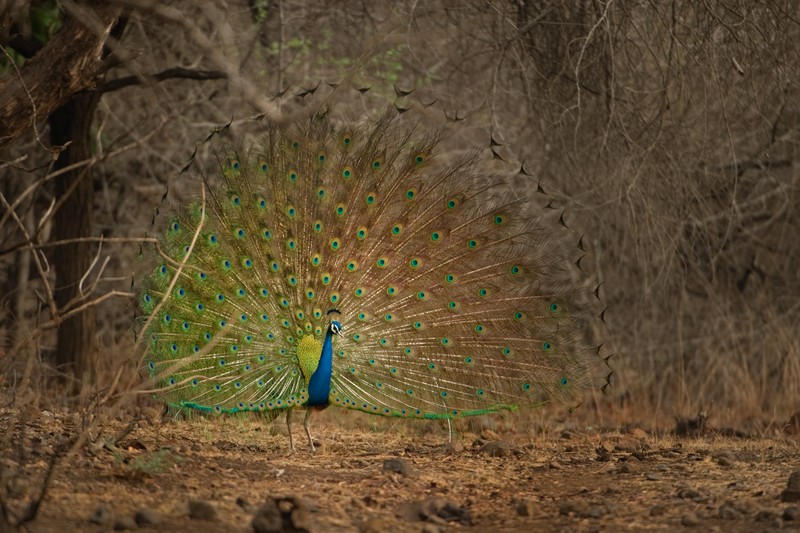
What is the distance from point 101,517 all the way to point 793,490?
300 cm

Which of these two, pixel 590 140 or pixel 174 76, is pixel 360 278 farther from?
pixel 174 76

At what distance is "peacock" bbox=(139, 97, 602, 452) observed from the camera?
658 centimetres

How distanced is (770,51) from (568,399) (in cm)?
253

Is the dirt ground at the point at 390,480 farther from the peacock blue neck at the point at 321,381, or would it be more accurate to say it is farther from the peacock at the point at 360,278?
the peacock at the point at 360,278

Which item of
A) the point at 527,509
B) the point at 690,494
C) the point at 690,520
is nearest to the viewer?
the point at 690,520

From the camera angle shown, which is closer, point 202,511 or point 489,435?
point 202,511

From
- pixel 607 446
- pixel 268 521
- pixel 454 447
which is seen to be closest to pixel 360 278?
pixel 454 447

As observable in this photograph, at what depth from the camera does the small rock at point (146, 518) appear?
4113 millimetres

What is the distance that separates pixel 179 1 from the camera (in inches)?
363

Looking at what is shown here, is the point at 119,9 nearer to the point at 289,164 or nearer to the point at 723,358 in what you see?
the point at 289,164

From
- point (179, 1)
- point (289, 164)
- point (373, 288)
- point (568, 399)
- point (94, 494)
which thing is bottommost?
point (94, 494)

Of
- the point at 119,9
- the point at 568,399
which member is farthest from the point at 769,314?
the point at 119,9

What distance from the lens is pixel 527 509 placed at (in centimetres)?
486

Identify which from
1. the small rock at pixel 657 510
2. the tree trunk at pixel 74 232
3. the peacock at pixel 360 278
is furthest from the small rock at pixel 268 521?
the tree trunk at pixel 74 232
